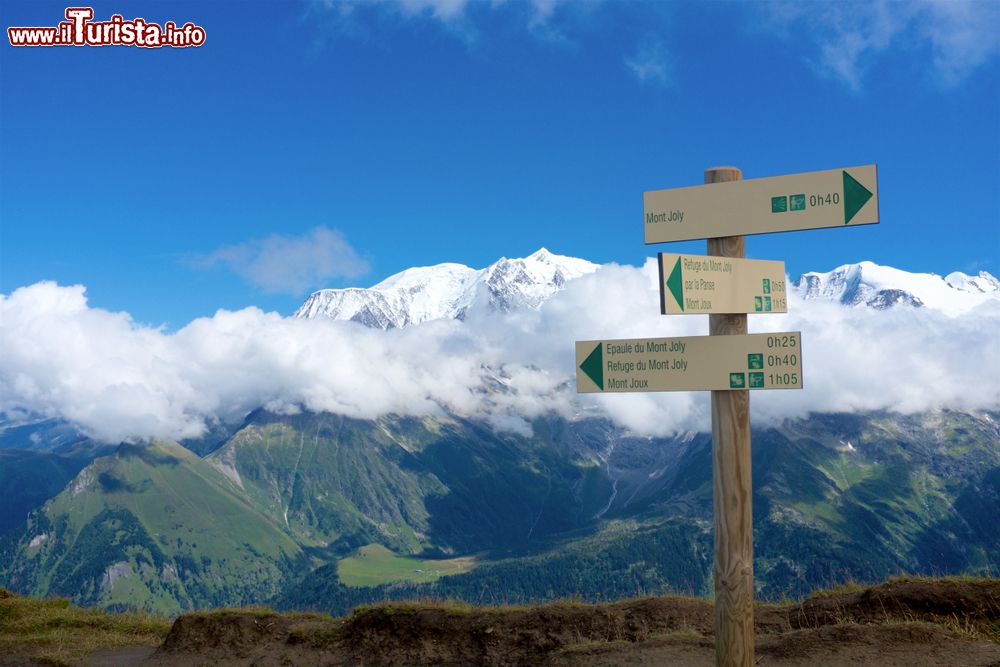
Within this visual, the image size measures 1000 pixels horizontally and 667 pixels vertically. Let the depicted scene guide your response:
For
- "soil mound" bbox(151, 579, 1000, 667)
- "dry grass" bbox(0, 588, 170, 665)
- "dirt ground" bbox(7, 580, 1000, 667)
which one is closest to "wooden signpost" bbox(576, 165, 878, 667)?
"dirt ground" bbox(7, 580, 1000, 667)

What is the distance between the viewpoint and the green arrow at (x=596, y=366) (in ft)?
39.9

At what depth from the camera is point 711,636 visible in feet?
56.7

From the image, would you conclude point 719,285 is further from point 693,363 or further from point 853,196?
point 853,196

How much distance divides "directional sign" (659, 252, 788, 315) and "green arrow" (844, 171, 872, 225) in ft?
4.03

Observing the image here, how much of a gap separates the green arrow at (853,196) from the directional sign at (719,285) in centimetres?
123

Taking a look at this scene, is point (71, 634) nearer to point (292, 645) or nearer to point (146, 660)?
point (146, 660)

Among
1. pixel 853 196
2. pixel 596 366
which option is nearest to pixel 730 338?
pixel 596 366

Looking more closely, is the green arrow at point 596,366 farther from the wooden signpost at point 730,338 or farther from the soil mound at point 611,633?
the soil mound at point 611,633

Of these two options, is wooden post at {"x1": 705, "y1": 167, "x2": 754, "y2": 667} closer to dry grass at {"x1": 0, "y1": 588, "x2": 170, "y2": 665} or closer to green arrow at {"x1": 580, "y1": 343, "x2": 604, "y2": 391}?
green arrow at {"x1": 580, "y1": 343, "x2": 604, "y2": 391}

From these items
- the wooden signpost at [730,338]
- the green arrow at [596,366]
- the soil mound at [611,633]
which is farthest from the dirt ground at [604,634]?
the green arrow at [596,366]

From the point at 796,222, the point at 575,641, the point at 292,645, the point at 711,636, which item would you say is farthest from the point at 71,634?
the point at 796,222

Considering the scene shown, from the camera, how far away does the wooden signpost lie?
11211 millimetres

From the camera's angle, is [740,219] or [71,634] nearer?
[740,219]

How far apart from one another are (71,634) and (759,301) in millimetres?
23064
